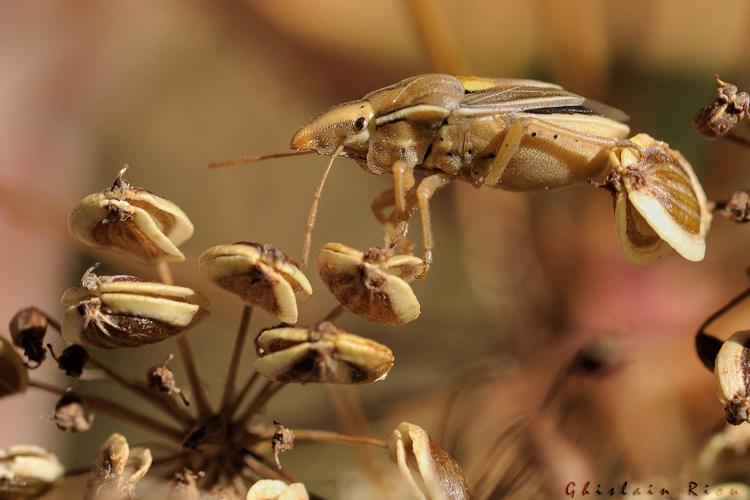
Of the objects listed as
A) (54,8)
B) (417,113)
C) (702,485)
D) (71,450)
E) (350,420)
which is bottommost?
(71,450)

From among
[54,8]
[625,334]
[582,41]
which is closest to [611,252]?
[625,334]

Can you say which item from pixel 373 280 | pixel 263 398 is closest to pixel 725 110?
pixel 373 280

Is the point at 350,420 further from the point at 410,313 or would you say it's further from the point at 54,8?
the point at 54,8

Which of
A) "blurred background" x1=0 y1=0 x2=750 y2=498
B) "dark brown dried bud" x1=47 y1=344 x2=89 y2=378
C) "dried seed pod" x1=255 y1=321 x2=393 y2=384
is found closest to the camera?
"dried seed pod" x1=255 y1=321 x2=393 y2=384

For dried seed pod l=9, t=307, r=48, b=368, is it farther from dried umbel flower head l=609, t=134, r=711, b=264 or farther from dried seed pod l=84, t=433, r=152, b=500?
dried umbel flower head l=609, t=134, r=711, b=264

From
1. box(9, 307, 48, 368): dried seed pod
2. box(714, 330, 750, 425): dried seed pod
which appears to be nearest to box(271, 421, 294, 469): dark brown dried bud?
box(9, 307, 48, 368): dried seed pod
